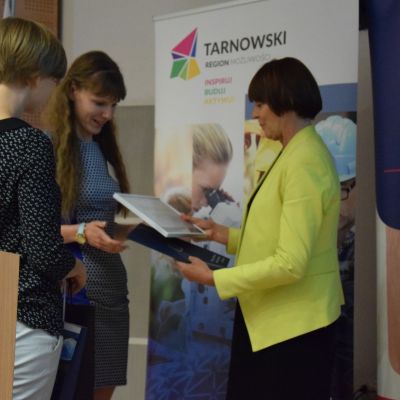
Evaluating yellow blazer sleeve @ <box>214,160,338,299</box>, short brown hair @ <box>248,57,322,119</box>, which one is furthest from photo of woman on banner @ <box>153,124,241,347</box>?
yellow blazer sleeve @ <box>214,160,338,299</box>

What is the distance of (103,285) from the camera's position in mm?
2246

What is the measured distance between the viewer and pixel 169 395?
9.22 feet

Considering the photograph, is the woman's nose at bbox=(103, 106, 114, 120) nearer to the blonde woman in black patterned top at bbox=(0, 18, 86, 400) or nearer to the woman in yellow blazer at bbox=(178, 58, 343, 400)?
the woman in yellow blazer at bbox=(178, 58, 343, 400)

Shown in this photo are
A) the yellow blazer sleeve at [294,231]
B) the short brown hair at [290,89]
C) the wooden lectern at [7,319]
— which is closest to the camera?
the wooden lectern at [7,319]

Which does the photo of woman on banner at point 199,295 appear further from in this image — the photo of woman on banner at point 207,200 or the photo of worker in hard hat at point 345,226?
the photo of worker in hard hat at point 345,226

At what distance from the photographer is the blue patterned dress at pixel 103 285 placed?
2.24 metres

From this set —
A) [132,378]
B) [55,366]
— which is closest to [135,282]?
[132,378]

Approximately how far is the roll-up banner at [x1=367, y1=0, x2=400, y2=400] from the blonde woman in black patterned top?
137 cm

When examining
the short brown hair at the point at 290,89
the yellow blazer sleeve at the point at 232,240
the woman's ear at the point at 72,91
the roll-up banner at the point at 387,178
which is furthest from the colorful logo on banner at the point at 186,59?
the short brown hair at the point at 290,89

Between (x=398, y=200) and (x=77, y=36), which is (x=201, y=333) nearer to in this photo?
(x=398, y=200)

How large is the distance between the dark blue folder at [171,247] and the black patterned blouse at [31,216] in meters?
0.45

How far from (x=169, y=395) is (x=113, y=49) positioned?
2.07 meters

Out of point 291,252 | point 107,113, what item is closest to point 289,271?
point 291,252

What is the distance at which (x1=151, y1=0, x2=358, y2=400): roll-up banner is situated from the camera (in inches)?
101
